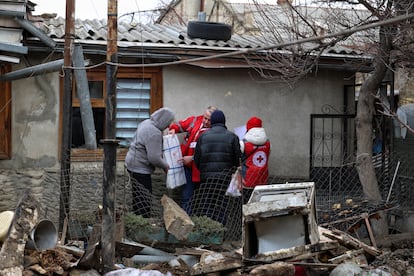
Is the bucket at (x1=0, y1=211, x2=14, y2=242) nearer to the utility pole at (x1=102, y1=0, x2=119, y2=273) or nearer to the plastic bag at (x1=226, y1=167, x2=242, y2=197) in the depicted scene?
the utility pole at (x1=102, y1=0, x2=119, y2=273)

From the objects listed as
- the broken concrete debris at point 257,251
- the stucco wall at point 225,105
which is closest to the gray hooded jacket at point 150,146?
the stucco wall at point 225,105

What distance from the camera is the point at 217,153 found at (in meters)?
10.7

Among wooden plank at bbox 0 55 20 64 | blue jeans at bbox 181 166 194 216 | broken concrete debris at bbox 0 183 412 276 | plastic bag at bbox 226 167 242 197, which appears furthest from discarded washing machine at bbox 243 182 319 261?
wooden plank at bbox 0 55 20 64

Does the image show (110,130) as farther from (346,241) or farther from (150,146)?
(346,241)

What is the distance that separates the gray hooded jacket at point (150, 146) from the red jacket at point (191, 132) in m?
0.59

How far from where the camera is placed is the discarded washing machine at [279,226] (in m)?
8.02

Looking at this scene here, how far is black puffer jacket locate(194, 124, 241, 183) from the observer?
10688 mm

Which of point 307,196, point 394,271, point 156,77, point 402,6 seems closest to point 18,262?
point 307,196

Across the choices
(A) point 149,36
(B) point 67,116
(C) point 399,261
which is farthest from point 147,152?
(C) point 399,261

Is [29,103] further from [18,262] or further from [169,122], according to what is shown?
[18,262]

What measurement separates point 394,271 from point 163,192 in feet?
15.4

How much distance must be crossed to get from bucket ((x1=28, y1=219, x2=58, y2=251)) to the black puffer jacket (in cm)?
304

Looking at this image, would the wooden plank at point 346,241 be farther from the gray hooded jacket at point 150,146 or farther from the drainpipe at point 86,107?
the drainpipe at point 86,107

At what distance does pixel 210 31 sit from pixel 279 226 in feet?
16.2
